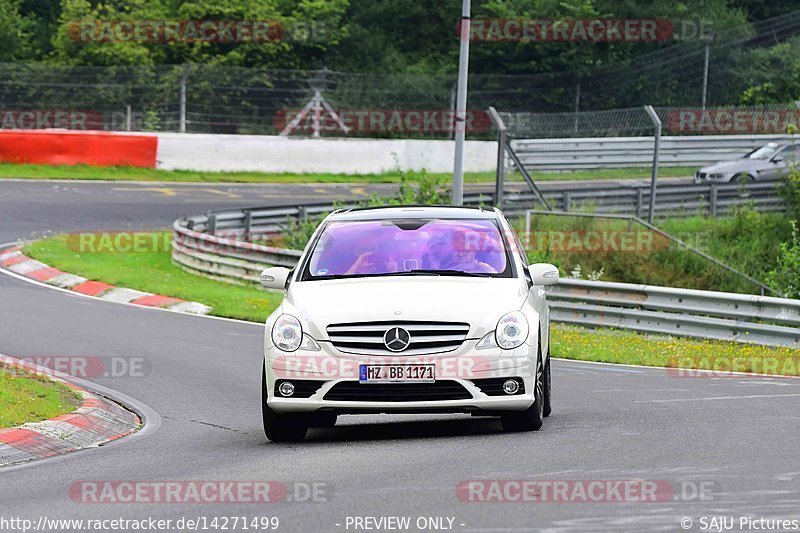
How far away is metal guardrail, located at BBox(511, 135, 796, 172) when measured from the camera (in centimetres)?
2758

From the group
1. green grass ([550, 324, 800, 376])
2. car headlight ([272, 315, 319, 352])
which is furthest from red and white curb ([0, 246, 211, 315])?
A: car headlight ([272, 315, 319, 352])

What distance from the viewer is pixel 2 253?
2683 centimetres

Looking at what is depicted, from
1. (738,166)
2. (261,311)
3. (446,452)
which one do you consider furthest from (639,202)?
(446,452)

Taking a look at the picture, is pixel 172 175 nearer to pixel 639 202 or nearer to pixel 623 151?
pixel 623 151

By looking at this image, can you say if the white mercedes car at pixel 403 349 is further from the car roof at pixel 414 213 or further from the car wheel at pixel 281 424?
the car roof at pixel 414 213

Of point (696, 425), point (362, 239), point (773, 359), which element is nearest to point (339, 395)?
point (362, 239)

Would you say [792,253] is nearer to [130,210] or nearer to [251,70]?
[130,210]

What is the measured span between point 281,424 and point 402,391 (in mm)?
1028

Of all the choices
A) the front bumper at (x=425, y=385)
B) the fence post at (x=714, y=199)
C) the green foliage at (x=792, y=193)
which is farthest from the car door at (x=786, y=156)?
the front bumper at (x=425, y=385)

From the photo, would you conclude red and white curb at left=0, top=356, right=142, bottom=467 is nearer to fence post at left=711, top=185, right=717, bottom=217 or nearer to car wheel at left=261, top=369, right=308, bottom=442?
car wheel at left=261, top=369, right=308, bottom=442

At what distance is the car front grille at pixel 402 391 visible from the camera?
9805 millimetres

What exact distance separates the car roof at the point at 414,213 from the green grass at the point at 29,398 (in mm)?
2653

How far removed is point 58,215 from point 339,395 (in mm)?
21933

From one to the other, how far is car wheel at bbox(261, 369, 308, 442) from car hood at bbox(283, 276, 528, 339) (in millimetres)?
609
